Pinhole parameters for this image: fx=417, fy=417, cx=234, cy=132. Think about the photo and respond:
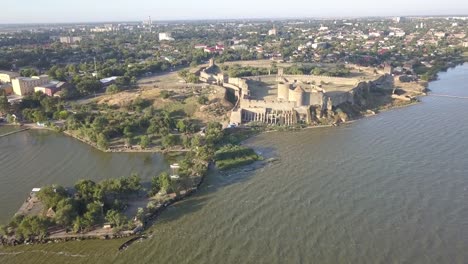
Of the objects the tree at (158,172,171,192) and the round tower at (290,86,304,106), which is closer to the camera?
the tree at (158,172,171,192)

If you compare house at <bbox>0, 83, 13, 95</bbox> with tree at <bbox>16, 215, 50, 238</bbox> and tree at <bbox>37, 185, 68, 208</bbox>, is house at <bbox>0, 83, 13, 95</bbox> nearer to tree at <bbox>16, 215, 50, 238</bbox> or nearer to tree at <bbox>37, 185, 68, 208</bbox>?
tree at <bbox>37, 185, 68, 208</bbox>

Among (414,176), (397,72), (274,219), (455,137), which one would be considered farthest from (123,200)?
(397,72)

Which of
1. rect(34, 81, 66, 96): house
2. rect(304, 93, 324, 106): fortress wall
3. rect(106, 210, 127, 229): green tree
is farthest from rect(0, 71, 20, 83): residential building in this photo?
rect(106, 210, 127, 229): green tree

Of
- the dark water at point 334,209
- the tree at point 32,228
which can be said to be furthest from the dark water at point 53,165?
the dark water at point 334,209

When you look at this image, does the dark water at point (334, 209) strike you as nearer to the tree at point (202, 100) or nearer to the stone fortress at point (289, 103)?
the stone fortress at point (289, 103)

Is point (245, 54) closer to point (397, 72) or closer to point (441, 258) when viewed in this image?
point (397, 72)
